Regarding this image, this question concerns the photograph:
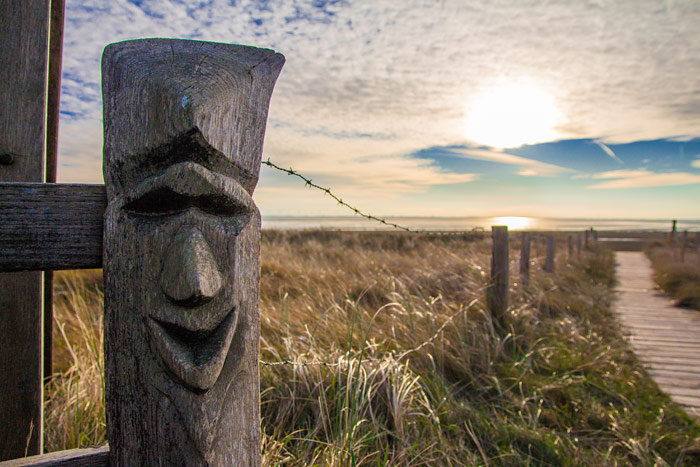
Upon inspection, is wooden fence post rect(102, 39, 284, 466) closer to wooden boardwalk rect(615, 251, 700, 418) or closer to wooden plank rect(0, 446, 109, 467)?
wooden plank rect(0, 446, 109, 467)

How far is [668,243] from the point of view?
66.8 ft

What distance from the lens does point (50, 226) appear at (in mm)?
988

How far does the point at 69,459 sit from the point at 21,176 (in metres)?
1.34

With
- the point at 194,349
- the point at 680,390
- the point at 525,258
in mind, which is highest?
the point at 194,349

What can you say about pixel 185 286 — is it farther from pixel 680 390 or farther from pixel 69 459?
pixel 680 390

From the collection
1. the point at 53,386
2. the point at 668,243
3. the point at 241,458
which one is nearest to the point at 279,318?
the point at 53,386

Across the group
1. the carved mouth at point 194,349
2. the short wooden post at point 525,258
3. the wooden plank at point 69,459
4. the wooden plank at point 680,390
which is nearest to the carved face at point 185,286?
the carved mouth at point 194,349

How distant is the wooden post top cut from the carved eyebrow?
0.16 ft

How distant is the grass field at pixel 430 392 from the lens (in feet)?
7.79

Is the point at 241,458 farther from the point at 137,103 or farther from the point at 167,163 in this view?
the point at 137,103

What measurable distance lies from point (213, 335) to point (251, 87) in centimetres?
62

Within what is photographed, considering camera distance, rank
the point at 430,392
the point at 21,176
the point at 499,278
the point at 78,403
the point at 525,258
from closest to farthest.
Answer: the point at 21,176
the point at 78,403
the point at 430,392
the point at 499,278
the point at 525,258

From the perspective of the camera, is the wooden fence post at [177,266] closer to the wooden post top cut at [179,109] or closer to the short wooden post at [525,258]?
the wooden post top cut at [179,109]

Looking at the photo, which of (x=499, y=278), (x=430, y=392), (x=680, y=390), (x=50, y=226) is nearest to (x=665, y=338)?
(x=680, y=390)
